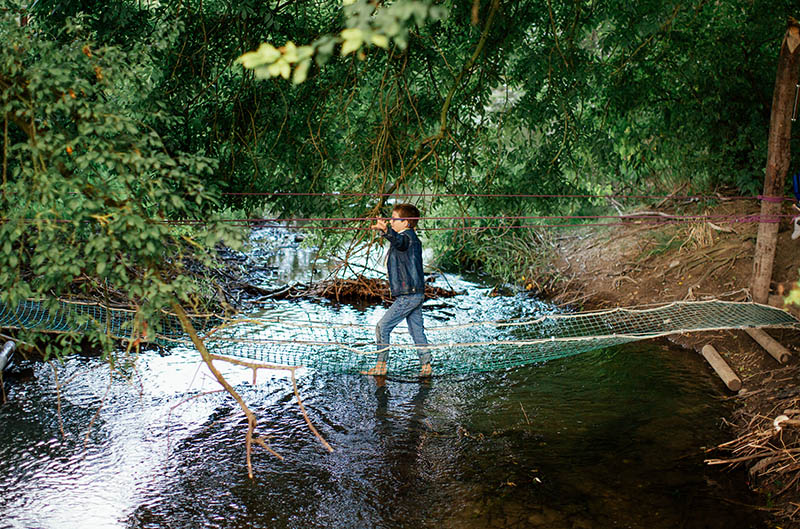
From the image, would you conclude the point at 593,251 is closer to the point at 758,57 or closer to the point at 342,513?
the point at 758,57

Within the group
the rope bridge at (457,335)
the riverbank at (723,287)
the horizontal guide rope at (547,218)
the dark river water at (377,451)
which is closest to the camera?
the dark river water at (377,451)

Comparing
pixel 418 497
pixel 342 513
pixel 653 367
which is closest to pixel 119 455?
pixel 342 513

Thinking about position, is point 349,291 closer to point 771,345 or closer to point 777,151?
point 771,345

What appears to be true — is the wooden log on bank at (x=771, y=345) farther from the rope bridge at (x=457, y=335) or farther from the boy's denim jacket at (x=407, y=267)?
the boy's denim jacket at (x=407, y=267)

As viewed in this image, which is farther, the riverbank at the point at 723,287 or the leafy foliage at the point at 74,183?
the riverbank at the point at 723,287

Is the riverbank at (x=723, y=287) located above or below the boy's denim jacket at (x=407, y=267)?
below

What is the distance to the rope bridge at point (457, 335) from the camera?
4762mm

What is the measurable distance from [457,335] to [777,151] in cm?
308

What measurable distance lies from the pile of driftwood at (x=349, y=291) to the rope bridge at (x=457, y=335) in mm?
1410

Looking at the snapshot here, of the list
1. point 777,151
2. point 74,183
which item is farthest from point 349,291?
point 74,183

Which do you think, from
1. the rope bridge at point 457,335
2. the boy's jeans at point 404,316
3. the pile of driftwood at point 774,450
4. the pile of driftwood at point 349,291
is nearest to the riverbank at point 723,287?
the pile of driftwood at point 774,450

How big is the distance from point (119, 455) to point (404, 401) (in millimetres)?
1938

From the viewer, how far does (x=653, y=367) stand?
5.73 metres

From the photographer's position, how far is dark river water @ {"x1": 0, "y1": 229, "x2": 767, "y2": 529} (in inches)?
137
